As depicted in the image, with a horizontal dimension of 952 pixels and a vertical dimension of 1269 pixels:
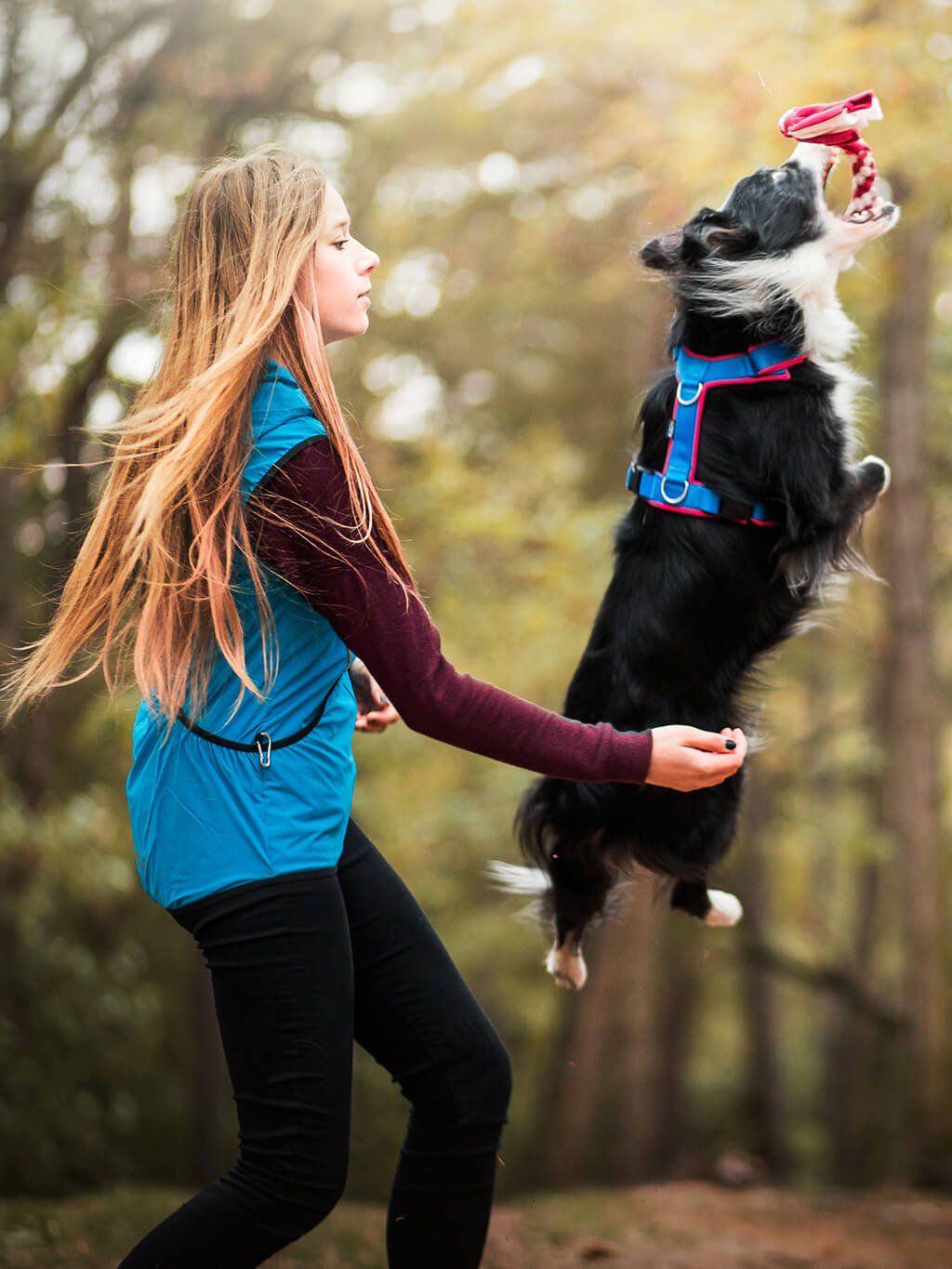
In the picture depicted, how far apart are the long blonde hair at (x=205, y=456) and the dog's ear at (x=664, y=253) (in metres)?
0.66

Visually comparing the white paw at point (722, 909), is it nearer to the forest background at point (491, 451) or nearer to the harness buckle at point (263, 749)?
the harness buckle at point (263, 749)

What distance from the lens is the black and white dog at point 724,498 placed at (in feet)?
7.76

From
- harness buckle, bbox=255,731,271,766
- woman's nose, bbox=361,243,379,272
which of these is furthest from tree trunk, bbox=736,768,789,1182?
harness buckle, bbox=255,731,271,766

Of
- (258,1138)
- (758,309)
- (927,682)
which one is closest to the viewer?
(258,1138)

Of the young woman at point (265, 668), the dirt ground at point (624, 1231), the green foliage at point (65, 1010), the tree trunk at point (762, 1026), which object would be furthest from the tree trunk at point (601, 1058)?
the young woman at point (265, 668)

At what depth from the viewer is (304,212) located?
213 cm

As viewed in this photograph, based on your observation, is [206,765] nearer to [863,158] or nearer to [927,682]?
[863,158]

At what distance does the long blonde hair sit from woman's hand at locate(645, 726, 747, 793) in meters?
0.50

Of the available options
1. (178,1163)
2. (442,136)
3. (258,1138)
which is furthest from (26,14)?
(178,1163)

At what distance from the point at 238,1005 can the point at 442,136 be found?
8903mm

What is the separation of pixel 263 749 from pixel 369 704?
0.72 m

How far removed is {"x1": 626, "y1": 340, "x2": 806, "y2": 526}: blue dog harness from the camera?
238 centimetres

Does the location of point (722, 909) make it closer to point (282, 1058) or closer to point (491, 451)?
point (282, 1058)

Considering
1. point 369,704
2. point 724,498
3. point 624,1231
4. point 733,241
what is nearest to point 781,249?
point 733,241
